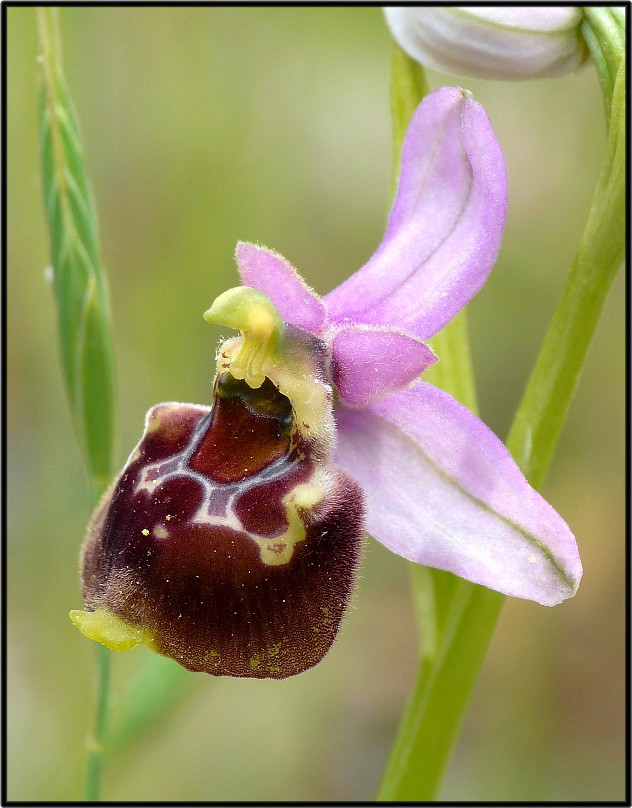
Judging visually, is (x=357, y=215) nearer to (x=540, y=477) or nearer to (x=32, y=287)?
(x=32, y=287)

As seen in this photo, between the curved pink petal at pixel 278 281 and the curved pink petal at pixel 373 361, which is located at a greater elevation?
the curved pink petal at pixel 278 281

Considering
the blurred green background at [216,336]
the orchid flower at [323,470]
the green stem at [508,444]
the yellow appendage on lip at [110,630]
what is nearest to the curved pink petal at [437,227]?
the orchid flower at [323,470]

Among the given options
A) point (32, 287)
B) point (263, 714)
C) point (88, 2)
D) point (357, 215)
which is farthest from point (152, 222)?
point (263, 714)

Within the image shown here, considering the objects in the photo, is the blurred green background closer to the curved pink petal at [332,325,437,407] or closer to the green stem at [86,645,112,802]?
the green stem at [86,645,112,802]

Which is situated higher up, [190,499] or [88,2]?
[88,2]

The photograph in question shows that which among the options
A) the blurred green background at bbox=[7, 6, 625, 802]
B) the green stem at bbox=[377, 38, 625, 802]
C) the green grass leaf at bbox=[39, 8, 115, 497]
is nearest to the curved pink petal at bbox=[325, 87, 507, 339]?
the green stem at bbox=[377, 38, 625, 802]

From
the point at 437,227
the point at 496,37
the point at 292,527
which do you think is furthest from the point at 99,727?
the point at 496,37

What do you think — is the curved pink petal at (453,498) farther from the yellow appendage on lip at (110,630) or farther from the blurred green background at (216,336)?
the blurred green background at (216,336)
